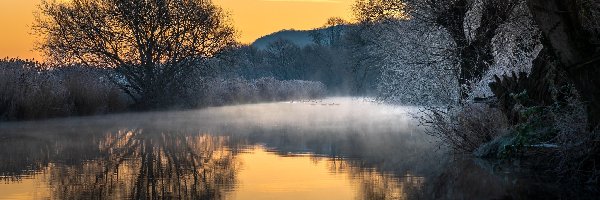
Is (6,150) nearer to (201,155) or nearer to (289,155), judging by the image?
(201,155)

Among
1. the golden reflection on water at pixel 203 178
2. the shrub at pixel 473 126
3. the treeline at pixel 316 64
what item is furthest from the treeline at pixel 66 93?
the treeline at pixel 316 64

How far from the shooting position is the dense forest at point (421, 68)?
10641 millimetres

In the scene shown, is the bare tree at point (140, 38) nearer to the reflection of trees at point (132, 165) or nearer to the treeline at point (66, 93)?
the treeline at point (66, 93)

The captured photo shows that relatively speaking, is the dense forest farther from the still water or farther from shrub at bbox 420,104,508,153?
the still water

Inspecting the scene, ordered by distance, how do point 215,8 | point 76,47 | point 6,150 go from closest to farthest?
1. point 6,150
2. point 76,47
3. point 215,8

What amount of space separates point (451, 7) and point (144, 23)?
61.3 ft

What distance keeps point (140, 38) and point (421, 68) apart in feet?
56.7

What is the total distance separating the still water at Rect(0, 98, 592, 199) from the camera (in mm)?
10266

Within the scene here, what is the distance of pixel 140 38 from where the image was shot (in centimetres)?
3662

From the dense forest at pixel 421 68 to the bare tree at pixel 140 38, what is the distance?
2.1 inches

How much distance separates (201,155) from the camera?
15641 mm

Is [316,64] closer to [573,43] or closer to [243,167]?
[243,167]

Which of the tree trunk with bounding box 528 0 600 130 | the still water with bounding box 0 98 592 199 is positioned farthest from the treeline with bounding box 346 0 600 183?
the still water with bounding box 0 98 592 199

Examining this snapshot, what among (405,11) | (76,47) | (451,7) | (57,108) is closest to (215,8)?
(76,47)
